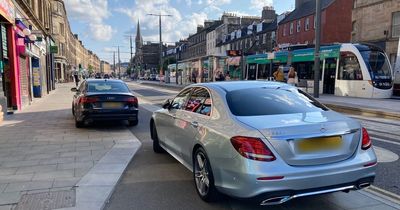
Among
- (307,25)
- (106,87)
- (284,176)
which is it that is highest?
(307,25)

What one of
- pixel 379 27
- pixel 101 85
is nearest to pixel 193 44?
pixel 379 27

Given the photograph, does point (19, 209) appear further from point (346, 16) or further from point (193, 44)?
point (193, 44)

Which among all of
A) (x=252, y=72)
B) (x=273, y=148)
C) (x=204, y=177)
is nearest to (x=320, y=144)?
(x=273, y=148)

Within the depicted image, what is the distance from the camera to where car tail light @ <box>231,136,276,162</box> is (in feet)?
11.3

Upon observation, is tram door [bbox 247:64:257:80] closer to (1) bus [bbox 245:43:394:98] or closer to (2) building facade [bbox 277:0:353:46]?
(1) bus [bbox 245:43:394:98]

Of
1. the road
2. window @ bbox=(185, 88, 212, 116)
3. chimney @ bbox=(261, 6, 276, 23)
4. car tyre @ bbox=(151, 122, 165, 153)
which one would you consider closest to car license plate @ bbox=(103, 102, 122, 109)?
the road

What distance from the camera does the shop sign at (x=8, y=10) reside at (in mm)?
11750

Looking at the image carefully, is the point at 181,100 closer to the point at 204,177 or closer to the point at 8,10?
the point at 204,177

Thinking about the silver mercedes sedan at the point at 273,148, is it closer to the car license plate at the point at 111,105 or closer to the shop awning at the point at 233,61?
the car license plate at the point at 111,105

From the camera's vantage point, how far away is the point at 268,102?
4336 millimetres

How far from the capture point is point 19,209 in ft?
13.5

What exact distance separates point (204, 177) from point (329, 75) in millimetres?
18810

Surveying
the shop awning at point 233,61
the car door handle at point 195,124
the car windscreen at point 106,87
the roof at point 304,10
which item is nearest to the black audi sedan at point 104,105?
the car windscreen at point 106,87

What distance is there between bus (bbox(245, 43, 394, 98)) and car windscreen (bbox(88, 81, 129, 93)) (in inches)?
527
